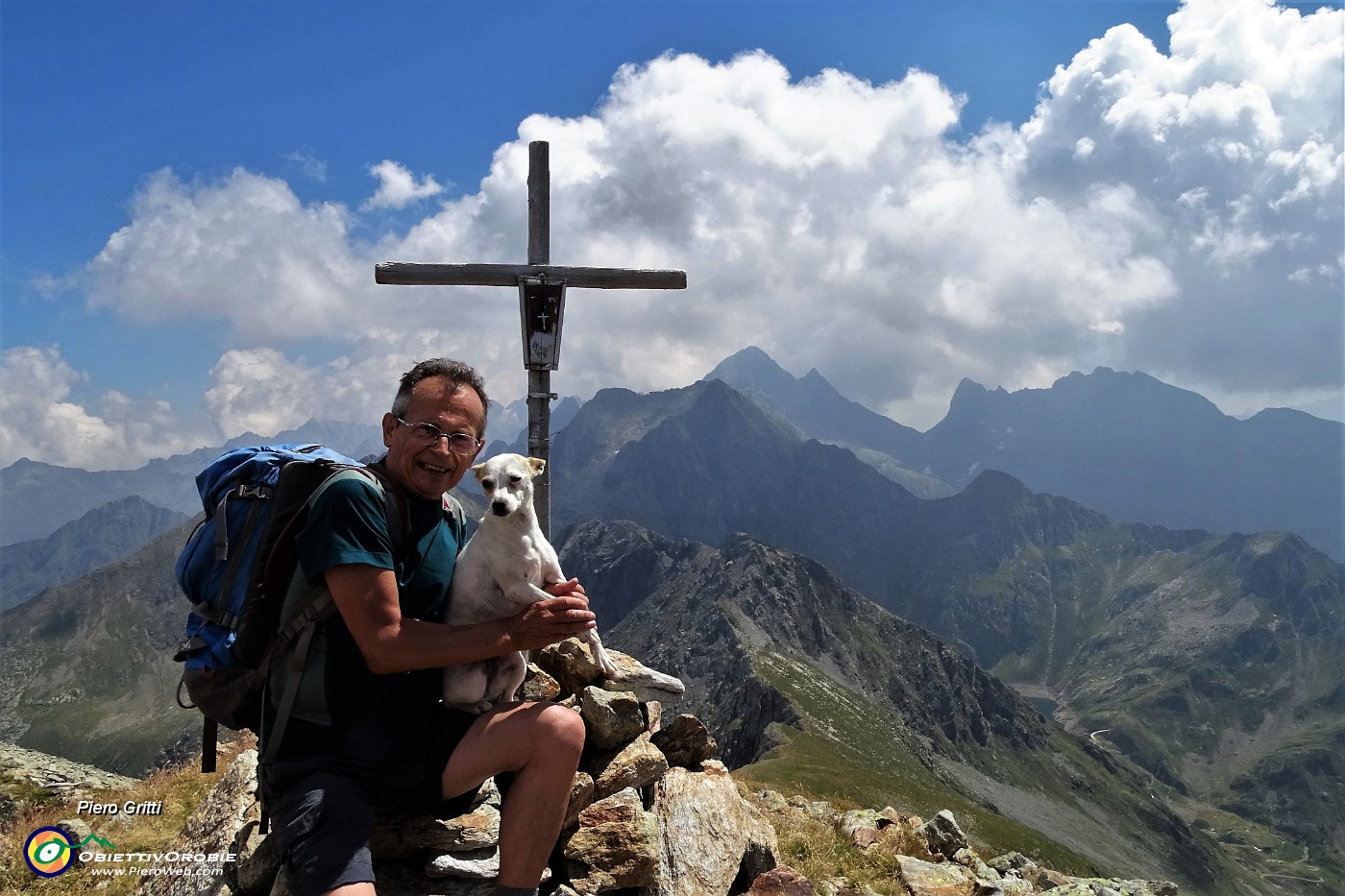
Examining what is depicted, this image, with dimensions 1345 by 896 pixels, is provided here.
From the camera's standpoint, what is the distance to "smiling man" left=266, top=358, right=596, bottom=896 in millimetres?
5184

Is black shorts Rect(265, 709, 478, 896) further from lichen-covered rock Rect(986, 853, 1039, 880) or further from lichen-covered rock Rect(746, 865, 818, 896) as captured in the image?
lichen-covered rock Rect(986, 853, 1039, 880)

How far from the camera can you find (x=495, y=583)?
21.6ft

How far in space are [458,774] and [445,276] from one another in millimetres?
7750

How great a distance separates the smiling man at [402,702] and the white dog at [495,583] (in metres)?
0.18

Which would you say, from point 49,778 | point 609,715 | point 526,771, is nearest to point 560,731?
point 526,771

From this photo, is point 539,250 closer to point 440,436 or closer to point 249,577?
point 440,436

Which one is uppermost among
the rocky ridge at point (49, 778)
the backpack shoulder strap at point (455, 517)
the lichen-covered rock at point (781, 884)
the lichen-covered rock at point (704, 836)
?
the backpack shoulder strap at point (455, 517)

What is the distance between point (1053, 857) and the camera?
127188mm

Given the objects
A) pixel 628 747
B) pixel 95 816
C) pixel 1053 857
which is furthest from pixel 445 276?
pixel 1053 857

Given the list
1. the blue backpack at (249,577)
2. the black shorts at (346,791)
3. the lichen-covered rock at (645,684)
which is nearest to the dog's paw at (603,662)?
the lichen-covered rock at (645,684)

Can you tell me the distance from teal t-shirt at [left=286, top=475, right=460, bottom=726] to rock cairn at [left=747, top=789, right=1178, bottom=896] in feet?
19.3

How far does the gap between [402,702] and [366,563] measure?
48.8 inches

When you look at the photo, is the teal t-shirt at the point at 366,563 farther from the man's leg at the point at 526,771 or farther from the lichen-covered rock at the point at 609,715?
the lichen-covered rock at the point at 609,715

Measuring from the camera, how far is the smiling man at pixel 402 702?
5184 millimetres
